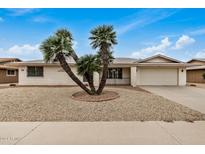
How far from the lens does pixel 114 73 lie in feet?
70.7

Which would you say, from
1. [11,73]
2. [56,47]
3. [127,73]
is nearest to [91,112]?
[56,47]

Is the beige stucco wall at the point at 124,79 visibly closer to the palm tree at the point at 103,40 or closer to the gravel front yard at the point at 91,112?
the palm tree at the point at 103,40

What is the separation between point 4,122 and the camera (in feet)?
20.4

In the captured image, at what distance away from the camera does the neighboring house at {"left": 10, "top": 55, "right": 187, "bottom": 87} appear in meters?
19.8

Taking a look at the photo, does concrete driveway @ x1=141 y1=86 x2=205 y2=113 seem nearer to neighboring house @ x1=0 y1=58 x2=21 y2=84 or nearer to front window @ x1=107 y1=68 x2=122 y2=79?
front window @ x1=107 y1=68 x2=122 y2=79

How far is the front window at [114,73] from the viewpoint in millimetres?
21484

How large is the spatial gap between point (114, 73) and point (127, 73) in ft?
5.70

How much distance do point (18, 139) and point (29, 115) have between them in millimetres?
2635

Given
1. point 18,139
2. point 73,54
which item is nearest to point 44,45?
point 73,54

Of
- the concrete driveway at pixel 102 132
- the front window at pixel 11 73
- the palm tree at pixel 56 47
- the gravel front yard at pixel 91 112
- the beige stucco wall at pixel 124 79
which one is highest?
the palm tree at pixel 56 47

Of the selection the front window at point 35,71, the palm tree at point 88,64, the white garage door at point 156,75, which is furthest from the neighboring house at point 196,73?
the front window at point 35,71

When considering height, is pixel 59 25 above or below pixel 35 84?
above

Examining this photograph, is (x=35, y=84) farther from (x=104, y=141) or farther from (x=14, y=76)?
(x=104, y=141)
